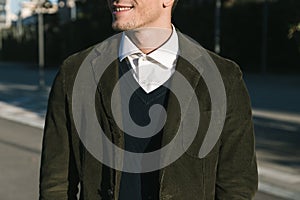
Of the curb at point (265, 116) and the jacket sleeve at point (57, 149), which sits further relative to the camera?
the curb at point (265, 116)

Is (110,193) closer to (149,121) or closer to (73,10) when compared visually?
Answer: (149,121)

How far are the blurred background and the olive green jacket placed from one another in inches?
26.1

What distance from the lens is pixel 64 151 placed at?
182 centimetres

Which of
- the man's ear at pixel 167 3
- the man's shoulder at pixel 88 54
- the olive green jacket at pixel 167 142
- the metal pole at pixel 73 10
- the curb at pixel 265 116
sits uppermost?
the man's ear at pixel 167 3

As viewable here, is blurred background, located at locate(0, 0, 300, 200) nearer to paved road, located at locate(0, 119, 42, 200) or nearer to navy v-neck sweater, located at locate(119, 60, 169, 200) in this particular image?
paved road, located at locate(0, 119, 42, 200)

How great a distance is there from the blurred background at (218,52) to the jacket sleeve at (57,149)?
659 mm

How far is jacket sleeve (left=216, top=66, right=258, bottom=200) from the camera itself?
5.68ft

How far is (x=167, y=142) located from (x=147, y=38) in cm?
36

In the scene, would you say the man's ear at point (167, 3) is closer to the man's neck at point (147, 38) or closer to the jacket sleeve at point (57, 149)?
the man's neck at point (147, 38)

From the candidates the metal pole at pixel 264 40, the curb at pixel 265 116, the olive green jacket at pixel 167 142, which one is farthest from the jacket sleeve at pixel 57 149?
the metal pole at pixel 264 40

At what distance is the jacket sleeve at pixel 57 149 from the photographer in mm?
1794

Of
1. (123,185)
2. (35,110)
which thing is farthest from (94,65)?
(35,110)

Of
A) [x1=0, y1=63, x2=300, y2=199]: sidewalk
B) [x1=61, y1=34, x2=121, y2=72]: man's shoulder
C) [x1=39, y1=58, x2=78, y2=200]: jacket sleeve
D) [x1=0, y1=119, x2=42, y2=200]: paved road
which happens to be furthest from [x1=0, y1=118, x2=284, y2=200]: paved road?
[x1=61, y1=34, x2=121, y2=72]: man's shoulder

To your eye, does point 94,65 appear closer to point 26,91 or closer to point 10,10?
point 26,91
